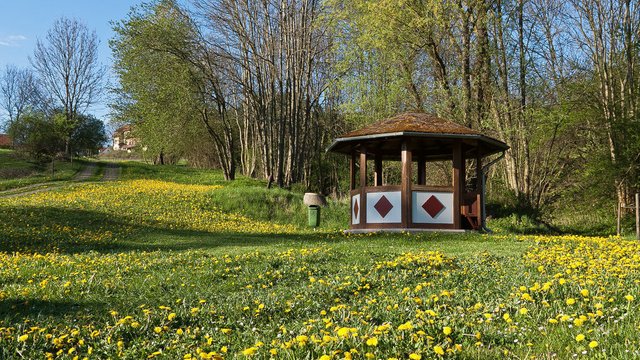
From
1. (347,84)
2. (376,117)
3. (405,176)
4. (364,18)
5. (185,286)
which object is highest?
(364,18)

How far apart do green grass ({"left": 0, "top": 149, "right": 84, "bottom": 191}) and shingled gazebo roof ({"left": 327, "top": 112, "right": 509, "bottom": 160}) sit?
22.8 metres

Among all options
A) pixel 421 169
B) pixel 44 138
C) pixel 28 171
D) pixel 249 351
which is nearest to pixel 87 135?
pixel 44 138

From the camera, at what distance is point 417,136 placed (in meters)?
16.5

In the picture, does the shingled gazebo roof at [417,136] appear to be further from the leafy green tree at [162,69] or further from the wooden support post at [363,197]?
the leafy green tree at [162,69]

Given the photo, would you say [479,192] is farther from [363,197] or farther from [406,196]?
[363,197]

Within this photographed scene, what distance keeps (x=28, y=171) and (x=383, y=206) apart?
33.0 m

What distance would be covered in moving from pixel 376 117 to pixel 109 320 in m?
21.6

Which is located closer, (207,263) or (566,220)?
(207,263)

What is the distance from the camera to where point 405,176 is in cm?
1719

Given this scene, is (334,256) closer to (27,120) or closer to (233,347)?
(233,347)

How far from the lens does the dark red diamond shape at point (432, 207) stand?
56.3 feet

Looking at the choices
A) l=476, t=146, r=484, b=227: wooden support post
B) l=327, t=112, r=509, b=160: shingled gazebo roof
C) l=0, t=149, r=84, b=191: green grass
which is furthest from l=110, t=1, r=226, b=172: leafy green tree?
l=476, t=146, r=484, b=227: wooden support post

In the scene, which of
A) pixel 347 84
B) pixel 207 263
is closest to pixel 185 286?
pixel 207 263

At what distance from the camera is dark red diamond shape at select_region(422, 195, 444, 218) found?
17.2 meters
